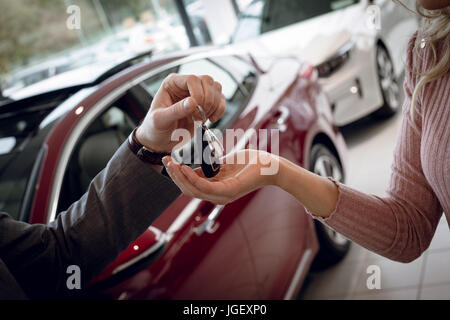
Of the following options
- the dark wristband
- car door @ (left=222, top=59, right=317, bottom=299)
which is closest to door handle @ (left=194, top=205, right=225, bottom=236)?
car door @ (left=222, top=59, right=317, bottom=299)

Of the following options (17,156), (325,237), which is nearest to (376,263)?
(325,237)

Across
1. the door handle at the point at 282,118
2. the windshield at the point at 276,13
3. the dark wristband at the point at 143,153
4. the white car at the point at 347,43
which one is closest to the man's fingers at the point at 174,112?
the dark wristband at the point at 143,153

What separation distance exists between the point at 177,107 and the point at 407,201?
585mm

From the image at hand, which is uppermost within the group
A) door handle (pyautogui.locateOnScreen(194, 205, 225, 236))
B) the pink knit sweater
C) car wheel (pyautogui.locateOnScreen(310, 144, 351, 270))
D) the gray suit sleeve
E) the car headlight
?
the gray suit sleeve

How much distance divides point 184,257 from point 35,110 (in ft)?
2.54

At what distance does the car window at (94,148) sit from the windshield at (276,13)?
2453 mm

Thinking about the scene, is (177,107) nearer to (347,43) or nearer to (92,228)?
(92,228)

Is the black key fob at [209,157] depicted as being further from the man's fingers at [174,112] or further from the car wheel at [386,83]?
the car wheel at [386,83]

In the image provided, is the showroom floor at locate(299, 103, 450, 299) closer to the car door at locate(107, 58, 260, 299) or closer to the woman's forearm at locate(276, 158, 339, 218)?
the woman's forearm at locate(276, 158, 339, 218)

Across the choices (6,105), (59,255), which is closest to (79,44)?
(6,105)

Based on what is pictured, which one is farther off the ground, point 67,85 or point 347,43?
point 67,85

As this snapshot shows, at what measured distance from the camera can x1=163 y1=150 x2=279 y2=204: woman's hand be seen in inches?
30.6

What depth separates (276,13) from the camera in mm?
3918

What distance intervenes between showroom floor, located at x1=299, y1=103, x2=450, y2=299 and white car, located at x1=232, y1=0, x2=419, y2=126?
0.21 meters
